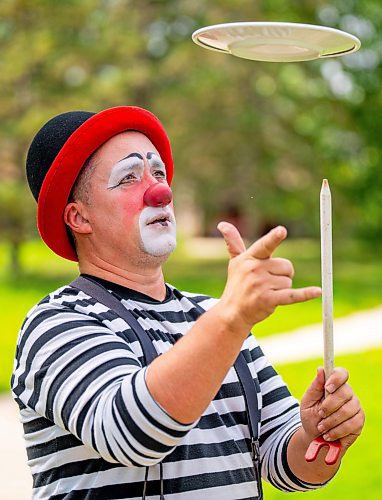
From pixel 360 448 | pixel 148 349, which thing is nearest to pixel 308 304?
pixel 360 448

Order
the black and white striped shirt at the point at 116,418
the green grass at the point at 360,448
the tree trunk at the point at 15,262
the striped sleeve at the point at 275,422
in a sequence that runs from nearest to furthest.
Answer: the black and white striped shirt at the point at 116,418 < the striped sleeve at the point at 275,422 < the green grass at the point at 360,448 < the tree trunk at the point at 15,262

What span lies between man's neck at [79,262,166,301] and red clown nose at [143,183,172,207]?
0.53ft

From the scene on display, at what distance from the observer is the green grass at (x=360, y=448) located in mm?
5418

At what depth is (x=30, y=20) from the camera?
2172 cm

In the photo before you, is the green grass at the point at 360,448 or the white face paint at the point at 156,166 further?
the green grass at the point at 360,448

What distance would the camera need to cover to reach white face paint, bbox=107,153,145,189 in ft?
7.53

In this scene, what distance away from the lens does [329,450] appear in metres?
2.11

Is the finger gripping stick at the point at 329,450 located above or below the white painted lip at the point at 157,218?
below

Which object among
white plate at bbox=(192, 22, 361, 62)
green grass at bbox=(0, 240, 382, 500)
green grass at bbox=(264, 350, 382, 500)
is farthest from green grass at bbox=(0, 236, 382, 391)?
white plate at bbox=(192, 22, 361, 62)

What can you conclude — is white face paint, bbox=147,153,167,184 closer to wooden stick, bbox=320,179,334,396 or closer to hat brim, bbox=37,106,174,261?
hat brim, bbox=37,106,174,261

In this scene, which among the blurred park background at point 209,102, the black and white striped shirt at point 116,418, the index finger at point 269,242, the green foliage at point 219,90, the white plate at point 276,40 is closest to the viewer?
the index finger at point 269,242

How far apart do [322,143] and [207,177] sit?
3.21m

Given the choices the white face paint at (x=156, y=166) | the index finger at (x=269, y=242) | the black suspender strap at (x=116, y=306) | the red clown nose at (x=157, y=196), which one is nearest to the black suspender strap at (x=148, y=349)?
the black suspender strap at (x=116, y=306)

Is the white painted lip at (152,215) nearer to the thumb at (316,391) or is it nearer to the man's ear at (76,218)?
the man's ear at (76,218)
